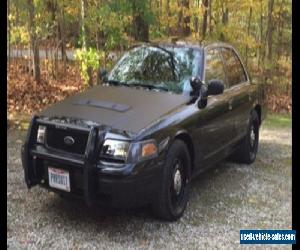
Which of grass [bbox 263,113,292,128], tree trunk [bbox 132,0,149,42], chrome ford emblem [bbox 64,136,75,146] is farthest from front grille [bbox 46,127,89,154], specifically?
grass [bbox 263,113,292,128]

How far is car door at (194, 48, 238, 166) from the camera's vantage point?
5.91 m

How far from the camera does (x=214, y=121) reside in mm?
6152

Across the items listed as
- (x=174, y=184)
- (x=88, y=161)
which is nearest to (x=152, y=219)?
(x=174, y=184)

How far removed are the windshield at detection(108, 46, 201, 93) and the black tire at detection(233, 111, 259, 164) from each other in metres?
2.03

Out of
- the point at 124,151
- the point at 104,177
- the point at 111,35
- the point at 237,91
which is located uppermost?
the point at 111,35

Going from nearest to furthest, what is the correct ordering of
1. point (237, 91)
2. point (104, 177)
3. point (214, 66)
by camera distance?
point (104, 177) → point (214, 66) → point (237, 91)

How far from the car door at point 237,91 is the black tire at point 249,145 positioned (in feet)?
0.87

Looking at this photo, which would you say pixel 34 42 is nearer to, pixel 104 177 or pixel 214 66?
pixel 214 66

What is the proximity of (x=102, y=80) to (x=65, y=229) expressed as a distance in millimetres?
2109

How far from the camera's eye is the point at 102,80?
20.7 feet

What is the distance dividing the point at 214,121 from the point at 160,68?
92 centimetres
